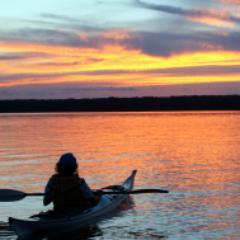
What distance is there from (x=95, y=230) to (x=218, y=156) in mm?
18085

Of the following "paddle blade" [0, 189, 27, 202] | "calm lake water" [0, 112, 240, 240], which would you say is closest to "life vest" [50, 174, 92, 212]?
"calm lake water" [0, 112, 240, 240]

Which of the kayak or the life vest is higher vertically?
the life vest

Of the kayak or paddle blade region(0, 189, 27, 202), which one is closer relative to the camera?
the kayak

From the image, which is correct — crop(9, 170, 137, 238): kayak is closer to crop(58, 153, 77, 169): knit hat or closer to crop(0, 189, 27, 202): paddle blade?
crop(0, 189, 27, 202): paddle blade

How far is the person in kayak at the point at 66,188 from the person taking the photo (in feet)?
38.3

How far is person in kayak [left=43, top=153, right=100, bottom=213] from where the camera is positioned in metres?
11.7

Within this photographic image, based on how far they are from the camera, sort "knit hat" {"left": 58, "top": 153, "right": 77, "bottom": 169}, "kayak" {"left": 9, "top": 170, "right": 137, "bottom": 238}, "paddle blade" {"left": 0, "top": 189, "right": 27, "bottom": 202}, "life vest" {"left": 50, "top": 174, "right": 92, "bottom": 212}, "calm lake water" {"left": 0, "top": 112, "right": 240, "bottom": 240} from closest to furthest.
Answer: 1. "knit hat" {"left": 58, "top": 153, "right": 77, "bottom": 169}
2. "kayak" {"left": 9, "top": 170, "right": 137, "bottom": 238}
3. "life vest" {"left": 50, "top": 174, "right": 92, "bottom": 212}
4. "paddle blade" {"left": 0, "top": 189, "right": 27, "bottom": 202}
5. "calm lake water" {"left": 0, "top": 112, "right": 240, "bottom": 240}

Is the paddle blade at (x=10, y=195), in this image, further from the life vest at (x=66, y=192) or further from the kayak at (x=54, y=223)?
the life vest at (x=66, y=192)

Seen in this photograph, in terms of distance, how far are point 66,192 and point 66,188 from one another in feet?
0.41

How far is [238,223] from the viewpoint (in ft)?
45.4

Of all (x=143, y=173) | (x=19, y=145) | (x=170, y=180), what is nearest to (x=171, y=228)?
(x=170, y=180)

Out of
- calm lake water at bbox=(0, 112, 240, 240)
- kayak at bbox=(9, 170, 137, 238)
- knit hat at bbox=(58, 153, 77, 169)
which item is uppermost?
knit hat at bbox=(58, 153, 77, 169)

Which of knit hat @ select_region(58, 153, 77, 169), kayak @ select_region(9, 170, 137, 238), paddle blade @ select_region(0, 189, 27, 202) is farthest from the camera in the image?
paddle blade @ select_region(0, 189, 27, 202)

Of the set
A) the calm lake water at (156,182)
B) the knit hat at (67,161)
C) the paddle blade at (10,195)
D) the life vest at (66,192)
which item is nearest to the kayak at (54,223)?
the life vest at (66,192)
